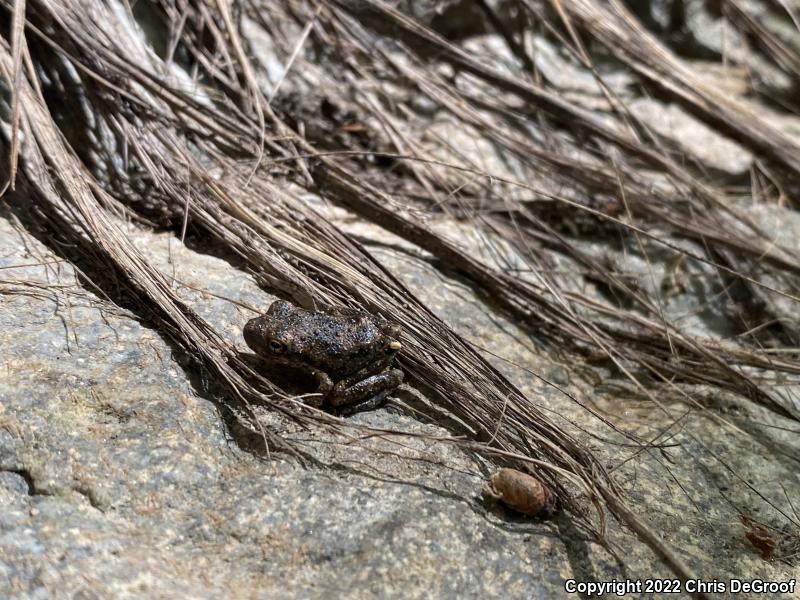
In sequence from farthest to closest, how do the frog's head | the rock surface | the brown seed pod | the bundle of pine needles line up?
the bundle of pine needles → the frog's head → the brown seed pod → the rock surface

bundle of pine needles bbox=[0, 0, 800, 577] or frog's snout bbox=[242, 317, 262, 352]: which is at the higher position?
bundle of pine needles bbox=[0, 0, 800, 577]

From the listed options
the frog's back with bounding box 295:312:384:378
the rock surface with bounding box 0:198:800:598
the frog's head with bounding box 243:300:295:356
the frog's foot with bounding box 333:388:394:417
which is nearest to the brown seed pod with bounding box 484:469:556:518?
the rock surface with bounding box 0:198:800:598

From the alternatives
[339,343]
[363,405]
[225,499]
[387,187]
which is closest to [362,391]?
[363,405]

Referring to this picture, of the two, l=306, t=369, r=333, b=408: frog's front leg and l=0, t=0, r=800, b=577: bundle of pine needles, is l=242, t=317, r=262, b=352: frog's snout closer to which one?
l=0, t=0, r=800, b=577: bundle of pine needles

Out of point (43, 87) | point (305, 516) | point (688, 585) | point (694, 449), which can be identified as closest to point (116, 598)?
point (305, 516)

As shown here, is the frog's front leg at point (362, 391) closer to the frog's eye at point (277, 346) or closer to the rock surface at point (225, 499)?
the rock surface at point (225, 499)

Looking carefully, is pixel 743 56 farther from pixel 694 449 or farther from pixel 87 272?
pixel 87 272

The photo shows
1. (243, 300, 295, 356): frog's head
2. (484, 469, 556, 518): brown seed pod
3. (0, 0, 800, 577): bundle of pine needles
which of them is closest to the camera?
(484, 469, 556, 518): brown seed pod

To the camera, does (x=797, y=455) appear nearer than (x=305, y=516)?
No
